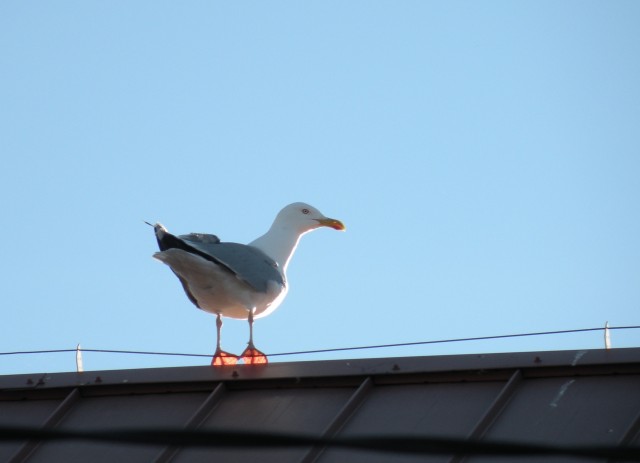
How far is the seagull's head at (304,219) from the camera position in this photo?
13.1 meters

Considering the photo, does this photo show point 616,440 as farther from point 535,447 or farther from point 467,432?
point 535,447

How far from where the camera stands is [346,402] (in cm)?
768

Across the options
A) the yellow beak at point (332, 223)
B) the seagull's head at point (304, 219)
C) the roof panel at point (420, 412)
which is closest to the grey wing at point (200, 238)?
the seagull's head at point (304, 219)

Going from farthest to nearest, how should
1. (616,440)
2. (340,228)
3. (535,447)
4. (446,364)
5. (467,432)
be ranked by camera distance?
(340,228) < (446,364) < (467,432) < (616,440) < (535,447)

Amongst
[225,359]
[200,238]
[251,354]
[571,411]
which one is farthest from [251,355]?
[571,411]

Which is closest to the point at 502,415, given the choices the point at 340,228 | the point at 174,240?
the point at 174,240

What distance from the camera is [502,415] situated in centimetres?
711

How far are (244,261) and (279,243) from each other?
1371mm

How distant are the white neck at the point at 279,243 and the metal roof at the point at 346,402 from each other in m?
4.18

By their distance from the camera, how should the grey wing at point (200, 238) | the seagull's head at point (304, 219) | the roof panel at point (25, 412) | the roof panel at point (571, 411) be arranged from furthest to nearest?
the seagull's head at point (304, 219), the grey wing at point (200, 238), the roof panel at point (25, 412), the roof panel at point (571, 411)

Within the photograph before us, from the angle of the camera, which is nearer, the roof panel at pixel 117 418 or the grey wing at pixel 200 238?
the roof panel at pixel 117 418

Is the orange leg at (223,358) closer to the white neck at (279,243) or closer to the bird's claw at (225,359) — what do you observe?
the bird's claw at (225,359)

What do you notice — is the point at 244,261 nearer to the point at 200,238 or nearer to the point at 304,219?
the point at 200,238

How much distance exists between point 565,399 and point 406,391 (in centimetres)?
115
